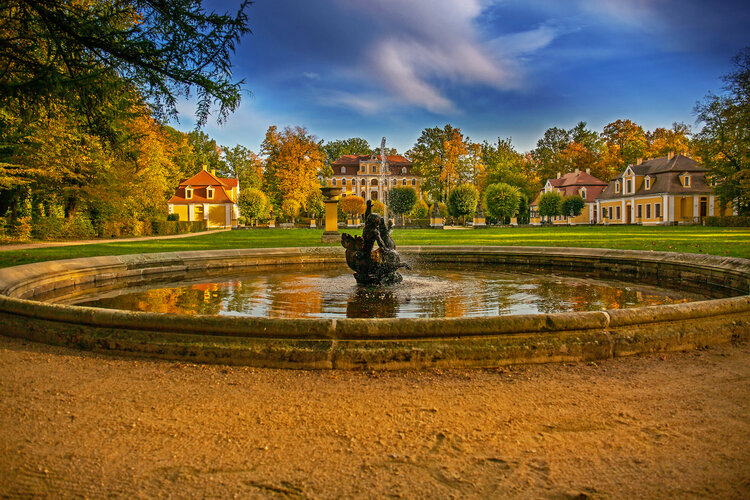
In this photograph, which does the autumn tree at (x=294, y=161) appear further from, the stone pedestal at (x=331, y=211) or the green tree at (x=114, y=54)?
the green tree at (x=114, y=54)

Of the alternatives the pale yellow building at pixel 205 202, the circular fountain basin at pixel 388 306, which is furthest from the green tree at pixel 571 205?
the circular fountain basin at pixel 388 306

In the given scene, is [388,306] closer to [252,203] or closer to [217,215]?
[252,203]

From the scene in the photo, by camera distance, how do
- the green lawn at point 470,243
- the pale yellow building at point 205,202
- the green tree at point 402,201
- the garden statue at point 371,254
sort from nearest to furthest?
the garden statue at point 371,254, the green lawn at point 470,243, the pale yellow building at point 205,202, the green tree at point 402,201

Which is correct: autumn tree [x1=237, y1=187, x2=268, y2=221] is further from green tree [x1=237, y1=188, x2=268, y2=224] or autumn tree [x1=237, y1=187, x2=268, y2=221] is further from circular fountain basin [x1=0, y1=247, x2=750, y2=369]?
circular fountain basin [x1=0, y1=247, x2=750, y2=369]

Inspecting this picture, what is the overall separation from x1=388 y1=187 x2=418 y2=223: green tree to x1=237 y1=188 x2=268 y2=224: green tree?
19559 mm

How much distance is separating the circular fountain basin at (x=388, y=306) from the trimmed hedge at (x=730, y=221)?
4037 cm

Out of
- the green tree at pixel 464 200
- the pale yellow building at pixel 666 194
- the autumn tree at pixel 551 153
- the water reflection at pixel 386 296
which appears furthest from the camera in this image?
the autumn tree at pixel 551 153

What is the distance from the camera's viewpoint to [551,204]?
69.6m

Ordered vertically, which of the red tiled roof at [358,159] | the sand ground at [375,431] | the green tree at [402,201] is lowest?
the sand ground at [375,431]

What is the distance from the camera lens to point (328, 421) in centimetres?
323

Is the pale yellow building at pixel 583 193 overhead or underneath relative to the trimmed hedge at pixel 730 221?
overhead

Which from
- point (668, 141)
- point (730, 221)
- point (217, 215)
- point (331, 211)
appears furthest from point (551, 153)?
point (331, 211)

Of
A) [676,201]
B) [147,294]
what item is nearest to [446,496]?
[147,294]

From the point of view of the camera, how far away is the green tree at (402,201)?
72.8 metres
